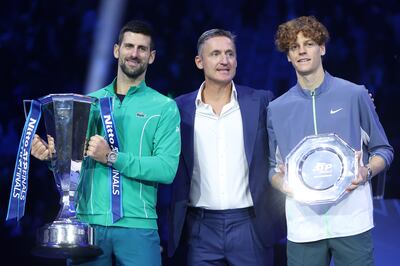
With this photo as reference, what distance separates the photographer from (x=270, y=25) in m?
3.74

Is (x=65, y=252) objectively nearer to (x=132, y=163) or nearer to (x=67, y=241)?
(x=67, y=241)

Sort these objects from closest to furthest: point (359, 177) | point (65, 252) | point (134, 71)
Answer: point (359, 177) < point (65, 252) < point (134, 71)

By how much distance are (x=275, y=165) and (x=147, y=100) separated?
509 millimetres

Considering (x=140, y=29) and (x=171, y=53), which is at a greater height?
(x=171, y=53)

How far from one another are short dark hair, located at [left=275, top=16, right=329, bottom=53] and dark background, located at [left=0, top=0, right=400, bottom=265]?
50.6 inches

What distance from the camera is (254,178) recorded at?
2.55 m

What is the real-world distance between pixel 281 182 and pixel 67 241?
730 mm

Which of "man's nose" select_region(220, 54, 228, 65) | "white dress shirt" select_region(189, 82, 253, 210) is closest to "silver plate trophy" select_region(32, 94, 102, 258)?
"white dress shirt" select_region(189, 82, 253, 210)

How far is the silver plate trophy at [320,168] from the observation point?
2.16m

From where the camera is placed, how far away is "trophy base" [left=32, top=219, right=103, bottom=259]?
7.31 feet

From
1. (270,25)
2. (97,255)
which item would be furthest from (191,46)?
(97,255)

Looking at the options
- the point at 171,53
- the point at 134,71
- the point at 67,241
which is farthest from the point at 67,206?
the point at 171,53

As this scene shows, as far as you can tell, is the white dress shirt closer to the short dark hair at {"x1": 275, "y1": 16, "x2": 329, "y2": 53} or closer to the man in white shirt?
the man in white shirt

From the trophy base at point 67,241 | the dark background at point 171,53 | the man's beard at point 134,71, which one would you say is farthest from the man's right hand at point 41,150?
the dark background at point 171,53
